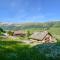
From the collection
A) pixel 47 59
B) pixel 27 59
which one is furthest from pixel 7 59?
pixel 47 59

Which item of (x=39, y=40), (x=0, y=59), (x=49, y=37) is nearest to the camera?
(x=0, y=59)

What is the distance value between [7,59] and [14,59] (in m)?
1.28

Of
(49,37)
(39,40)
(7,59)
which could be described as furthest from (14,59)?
(49,37)

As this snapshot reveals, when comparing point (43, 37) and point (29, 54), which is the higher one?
point (43, 37)

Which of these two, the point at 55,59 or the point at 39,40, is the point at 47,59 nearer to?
the point at 55,59

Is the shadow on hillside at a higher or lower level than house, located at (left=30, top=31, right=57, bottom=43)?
lower

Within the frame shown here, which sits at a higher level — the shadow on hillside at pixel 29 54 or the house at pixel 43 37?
the house at pixel 43 37

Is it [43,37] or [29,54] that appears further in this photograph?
[43,37]

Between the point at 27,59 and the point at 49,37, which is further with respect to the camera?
the point at 49,37

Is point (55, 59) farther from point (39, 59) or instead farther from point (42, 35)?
point (42, 35)

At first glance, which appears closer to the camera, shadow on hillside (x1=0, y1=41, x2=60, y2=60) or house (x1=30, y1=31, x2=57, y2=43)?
shadow on hillside (x1=0, y1=41, x2=60, y2=60)

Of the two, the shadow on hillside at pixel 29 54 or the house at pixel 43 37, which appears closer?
the shadow on hillside at pixel 29 54

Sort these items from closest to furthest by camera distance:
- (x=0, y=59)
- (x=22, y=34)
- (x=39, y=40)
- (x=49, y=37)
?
(x=0, y=59), (x=39, y=40), (x=49, y=37), (x=22, y=34)

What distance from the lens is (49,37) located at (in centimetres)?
10888
